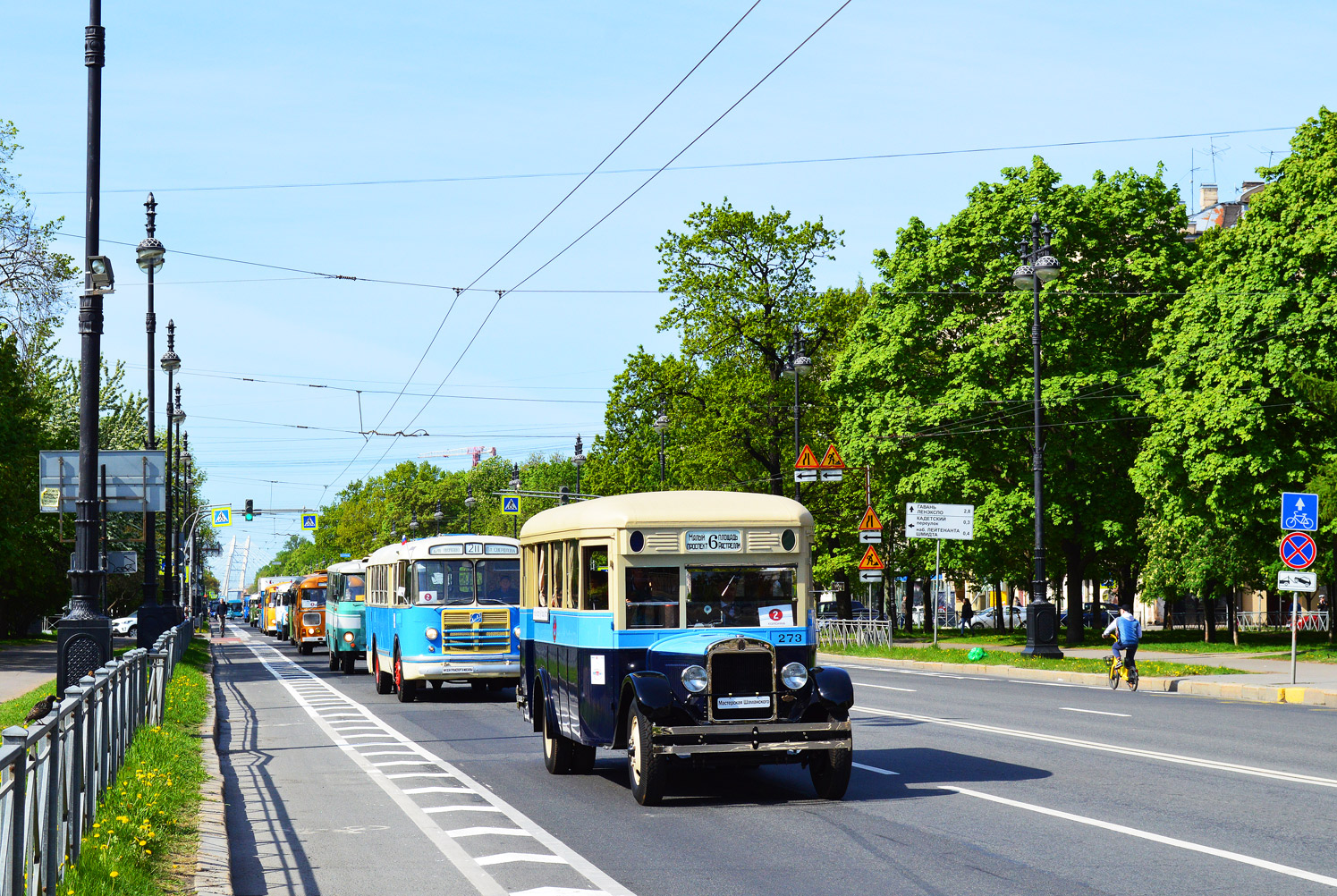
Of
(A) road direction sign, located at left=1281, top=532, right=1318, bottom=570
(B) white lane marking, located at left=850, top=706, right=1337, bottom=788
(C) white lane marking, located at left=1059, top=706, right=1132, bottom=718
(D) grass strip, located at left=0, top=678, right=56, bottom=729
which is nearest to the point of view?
(B) white lane marking, located at left=850, top=706, right=1337, bottom=788

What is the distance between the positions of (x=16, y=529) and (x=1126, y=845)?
40.7 m

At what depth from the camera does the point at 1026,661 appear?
34.9 meters

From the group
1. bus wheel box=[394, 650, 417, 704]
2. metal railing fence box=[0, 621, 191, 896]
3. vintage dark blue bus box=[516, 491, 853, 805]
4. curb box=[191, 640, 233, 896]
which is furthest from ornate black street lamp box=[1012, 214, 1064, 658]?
metal railing fence box=[0, 621, 191, 896]

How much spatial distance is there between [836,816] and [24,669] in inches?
1092

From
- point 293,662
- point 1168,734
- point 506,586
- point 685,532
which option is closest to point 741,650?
point 685,532

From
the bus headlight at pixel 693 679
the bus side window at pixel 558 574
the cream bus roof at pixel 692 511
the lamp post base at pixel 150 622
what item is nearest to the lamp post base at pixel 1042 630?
the lamp post base at pixel 150 622

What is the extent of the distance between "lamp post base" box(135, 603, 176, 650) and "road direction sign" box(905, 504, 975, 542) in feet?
62.7

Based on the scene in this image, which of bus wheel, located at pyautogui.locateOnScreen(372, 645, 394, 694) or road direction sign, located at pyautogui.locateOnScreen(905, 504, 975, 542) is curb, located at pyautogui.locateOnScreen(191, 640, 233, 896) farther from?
road direction sign, located at pyautogui.locateOnScreen(905, 504, 975, 542)

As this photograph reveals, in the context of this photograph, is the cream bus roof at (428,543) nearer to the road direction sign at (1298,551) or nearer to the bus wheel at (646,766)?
the bus wheel at (646,766)

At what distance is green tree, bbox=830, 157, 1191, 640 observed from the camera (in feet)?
151

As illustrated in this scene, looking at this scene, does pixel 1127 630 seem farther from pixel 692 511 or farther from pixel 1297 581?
pixel 692 511

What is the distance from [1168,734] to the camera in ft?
60.3

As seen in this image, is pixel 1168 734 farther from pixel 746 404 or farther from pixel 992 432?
pixel 746 404

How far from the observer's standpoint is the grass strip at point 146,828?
7.83 meters
